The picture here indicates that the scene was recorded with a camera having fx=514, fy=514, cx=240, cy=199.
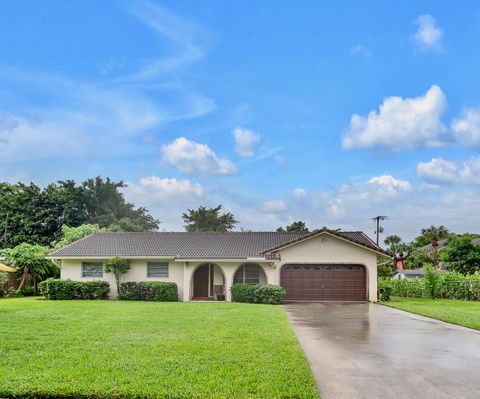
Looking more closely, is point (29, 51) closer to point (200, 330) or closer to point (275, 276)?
point (200, 330)

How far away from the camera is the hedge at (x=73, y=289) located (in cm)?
2692

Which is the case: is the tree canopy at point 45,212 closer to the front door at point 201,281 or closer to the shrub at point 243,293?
the front door at point 201,281

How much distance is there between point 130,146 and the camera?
24266 millimetres

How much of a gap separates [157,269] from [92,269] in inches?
147

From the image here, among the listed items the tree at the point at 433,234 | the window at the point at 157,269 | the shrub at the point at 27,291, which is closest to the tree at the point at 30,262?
the shrub at the point at 27,291

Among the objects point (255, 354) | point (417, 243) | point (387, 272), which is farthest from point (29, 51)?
point (417, 243)

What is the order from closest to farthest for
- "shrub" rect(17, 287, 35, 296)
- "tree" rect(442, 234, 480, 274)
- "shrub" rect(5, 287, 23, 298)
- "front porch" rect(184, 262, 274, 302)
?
"front porch" rect(184, 262, 274, 302)
"shrub" rect(5, 287, 23, 298)
"shrub" rect(17, 287, 35, 296)
"tree" rect(442, 234, 480, 274)

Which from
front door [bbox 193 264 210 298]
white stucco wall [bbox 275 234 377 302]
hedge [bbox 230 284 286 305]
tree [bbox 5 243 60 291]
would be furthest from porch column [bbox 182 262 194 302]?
tree [bbox 5 243 60 291]

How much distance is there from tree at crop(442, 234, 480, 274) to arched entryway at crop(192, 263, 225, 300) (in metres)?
22.3

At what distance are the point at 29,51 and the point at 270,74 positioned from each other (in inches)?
369

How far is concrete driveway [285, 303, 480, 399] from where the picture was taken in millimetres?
7070

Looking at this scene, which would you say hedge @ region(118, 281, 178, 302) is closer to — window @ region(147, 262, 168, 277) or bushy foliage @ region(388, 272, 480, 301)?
window @ region(147, 262, 168, 277)

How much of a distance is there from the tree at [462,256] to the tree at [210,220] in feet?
92.4

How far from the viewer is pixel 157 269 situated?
28516mm
